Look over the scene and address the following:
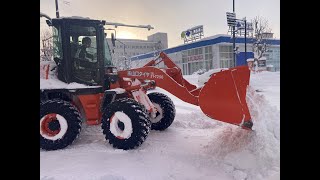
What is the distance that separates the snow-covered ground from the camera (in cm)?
287

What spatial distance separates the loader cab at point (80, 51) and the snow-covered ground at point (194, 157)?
104 cm

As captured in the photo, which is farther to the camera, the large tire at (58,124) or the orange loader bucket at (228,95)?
the large tire at (58,124)

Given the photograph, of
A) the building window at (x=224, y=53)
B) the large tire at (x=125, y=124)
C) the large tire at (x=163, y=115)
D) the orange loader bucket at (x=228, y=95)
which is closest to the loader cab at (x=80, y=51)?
the large tire at (x=125, y=124)

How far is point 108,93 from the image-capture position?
4.01 metres

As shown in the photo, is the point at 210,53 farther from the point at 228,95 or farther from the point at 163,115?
the point at 228,95

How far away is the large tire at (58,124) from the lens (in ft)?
12.3

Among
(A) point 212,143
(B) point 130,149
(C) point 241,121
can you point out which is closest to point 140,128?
(B) point 130,149

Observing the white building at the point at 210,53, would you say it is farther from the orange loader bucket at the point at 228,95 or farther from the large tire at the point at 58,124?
the orange loader bucket at the point at 228,95

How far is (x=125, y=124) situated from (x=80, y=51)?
1388 mm

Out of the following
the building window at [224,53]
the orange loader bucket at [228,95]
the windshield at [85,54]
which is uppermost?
the building window at [224,53]
